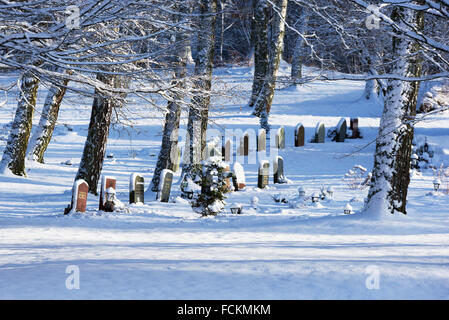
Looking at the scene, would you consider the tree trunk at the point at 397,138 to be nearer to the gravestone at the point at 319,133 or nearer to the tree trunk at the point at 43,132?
the gravestone at the point at 319,133

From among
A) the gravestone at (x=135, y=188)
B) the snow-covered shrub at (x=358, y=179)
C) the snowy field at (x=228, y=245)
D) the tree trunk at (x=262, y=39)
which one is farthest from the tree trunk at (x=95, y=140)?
the tree trunk at (x=262, y=39)

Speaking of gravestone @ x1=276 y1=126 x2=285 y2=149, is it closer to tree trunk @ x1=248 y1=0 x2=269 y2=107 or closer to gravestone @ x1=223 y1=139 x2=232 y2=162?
gravestone @ x1=223 y1=139 x2=232 y2=162

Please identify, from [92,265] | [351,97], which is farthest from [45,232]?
[351,97]

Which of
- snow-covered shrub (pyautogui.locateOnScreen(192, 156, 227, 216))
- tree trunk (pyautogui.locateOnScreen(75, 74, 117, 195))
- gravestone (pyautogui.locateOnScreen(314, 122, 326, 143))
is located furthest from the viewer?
gravestone (pyautogui.locateOnScreen(314, 122, 326, 143))

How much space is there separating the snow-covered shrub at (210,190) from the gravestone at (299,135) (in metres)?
8.71

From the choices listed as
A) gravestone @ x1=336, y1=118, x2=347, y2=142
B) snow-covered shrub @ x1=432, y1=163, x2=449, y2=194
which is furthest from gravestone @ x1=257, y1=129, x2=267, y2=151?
snow-covered shrub @ x1=432, y1=163, x2=449, y2=194

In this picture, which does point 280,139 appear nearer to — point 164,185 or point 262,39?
point 262,39

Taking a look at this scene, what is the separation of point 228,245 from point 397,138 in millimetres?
3595

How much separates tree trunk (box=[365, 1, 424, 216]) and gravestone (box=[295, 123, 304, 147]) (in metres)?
9.79

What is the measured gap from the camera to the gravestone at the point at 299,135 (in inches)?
744

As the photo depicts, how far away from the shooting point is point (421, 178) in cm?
1536

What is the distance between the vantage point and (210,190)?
1051 cm

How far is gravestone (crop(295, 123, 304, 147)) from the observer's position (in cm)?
1889

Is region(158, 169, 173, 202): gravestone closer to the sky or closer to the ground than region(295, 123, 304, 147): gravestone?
closer to the ground
